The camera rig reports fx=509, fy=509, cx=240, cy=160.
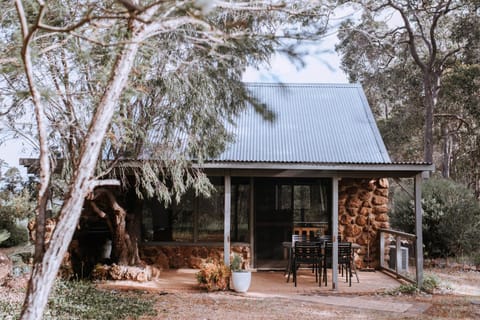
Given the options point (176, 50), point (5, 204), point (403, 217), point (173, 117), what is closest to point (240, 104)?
point (173, 117)

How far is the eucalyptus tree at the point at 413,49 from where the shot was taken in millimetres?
16453

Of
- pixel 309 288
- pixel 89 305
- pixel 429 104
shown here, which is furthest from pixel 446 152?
pixel 89 305

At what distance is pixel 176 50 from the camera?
6.64 m

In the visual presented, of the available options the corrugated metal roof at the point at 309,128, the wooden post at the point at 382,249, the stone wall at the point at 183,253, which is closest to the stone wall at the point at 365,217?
the wooden post at the point at 382,249

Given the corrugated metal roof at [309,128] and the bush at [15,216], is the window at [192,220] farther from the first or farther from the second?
the bush at [15,216]

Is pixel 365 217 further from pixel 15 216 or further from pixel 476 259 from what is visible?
pixel 15 216

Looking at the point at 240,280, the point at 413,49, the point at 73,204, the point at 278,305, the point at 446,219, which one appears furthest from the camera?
the point at 413,49

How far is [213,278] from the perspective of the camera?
845 centimetres

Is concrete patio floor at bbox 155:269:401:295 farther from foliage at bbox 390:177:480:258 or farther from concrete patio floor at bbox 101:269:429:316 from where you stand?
foliage at bbox 390:177:480:258

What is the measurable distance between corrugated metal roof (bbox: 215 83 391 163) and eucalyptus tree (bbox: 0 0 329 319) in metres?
1.78

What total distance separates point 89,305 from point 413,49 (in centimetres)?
1421

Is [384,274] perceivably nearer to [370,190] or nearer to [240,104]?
[370,190]

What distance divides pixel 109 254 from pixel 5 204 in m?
5.50

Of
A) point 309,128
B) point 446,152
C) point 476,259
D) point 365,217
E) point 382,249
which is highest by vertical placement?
point 446,152
